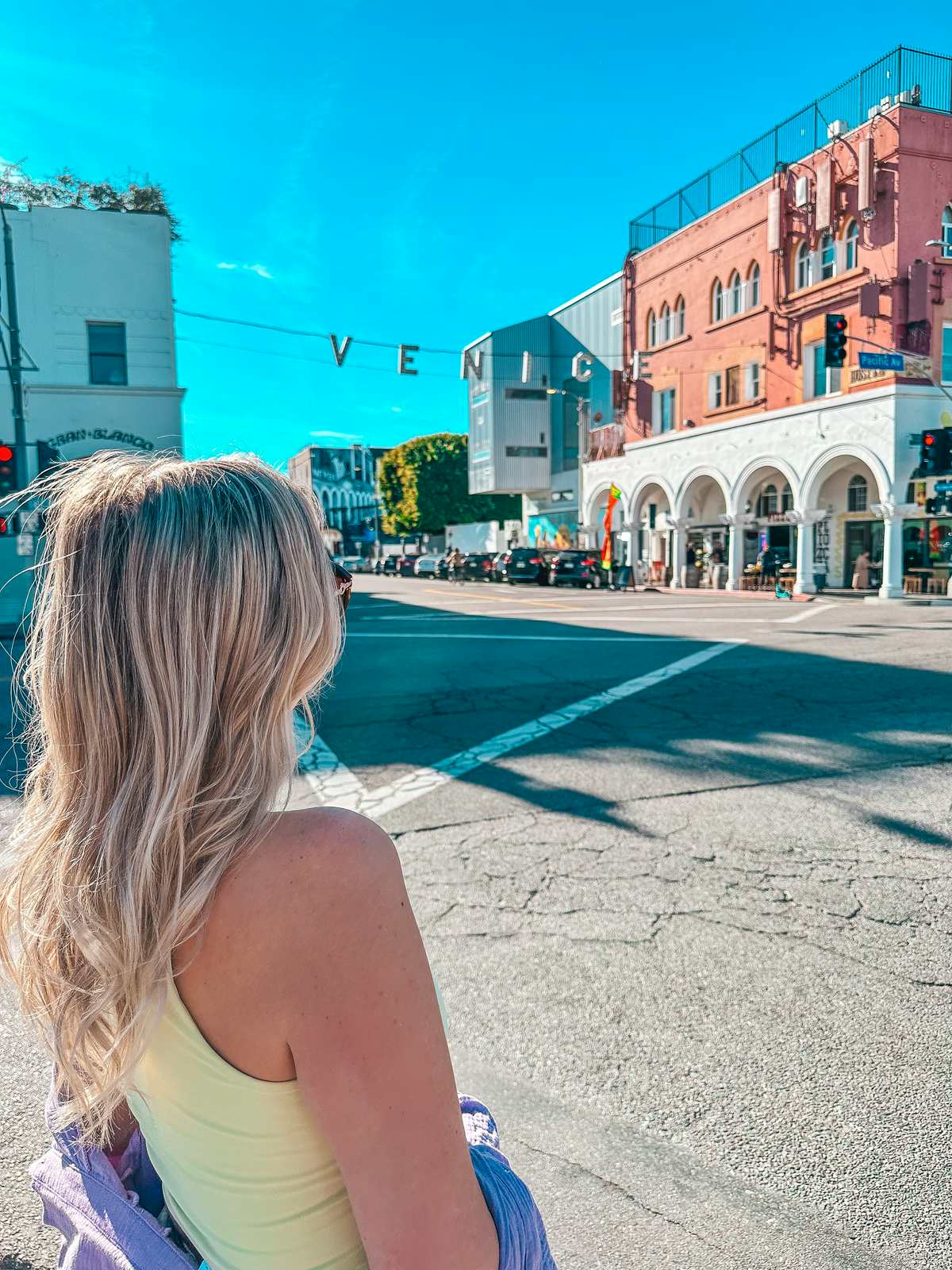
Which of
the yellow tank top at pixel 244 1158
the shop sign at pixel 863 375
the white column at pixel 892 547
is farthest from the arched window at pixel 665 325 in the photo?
the yellow tank top at pixel 244 1158

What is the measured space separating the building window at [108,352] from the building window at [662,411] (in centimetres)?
2172

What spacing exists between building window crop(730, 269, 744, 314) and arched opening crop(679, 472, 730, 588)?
6033mm

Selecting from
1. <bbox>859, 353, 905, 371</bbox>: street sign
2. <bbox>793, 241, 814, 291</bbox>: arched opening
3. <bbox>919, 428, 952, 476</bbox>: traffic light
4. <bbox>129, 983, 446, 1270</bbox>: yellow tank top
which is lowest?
<bbox>129, 983, 446, 1270</bbox>: yellow tank top

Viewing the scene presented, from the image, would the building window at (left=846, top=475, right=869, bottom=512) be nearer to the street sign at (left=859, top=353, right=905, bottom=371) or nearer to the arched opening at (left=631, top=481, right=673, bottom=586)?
the arched opening at (left=631, top=481, right=673, bottom=586)

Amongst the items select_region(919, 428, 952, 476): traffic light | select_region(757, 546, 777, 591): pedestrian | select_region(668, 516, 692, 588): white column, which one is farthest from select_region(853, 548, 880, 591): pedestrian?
select_region(668, 516, 692, 588): white column

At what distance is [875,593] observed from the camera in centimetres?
2747

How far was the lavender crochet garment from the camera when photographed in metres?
1.03

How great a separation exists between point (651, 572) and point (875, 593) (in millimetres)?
11525

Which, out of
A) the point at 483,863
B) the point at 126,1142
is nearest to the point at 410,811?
the point at 483,863

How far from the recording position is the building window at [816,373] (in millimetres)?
28594

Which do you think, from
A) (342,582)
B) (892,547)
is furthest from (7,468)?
(892,547)

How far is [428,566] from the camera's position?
53438 millimetres

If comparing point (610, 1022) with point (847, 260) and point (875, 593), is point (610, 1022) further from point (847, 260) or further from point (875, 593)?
point (847, 260)

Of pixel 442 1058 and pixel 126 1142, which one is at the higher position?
pixel 442 1058
